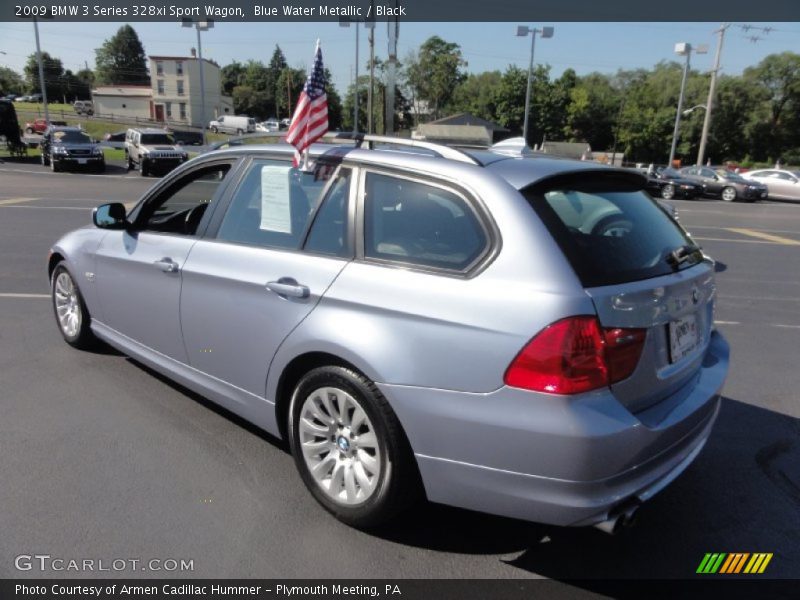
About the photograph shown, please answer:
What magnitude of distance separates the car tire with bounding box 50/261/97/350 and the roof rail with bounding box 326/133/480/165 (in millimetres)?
2664

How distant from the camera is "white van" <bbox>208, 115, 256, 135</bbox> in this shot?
245 feet

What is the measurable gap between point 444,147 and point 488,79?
112 metres

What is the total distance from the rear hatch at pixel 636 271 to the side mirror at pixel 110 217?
2.94 m

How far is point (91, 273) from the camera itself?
4.26m

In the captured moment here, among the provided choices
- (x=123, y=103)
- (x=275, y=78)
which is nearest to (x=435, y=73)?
(x=275, y=78)

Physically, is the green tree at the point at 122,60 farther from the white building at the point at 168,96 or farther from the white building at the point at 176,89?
the white building at the point at 176,89

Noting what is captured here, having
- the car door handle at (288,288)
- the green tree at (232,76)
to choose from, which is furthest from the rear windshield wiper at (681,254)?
the green tree at (232,76)

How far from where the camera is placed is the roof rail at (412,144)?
271 centimetres

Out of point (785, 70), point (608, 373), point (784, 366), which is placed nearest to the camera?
point (608, 373)

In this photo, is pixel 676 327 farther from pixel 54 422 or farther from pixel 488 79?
pixel 488 79

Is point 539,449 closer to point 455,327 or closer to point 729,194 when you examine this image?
point 455,327

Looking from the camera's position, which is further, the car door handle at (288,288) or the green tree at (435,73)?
the green tree at (435,73)

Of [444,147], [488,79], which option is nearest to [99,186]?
[444,147]

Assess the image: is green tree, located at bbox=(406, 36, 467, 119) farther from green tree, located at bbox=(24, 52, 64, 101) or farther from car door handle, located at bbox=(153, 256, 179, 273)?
car door handle, located at bbox=(153, 256, 179, 273)
